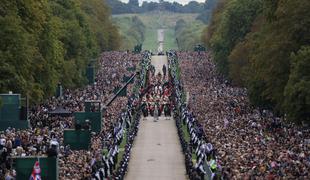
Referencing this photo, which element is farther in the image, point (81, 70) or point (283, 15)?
point (81, 70)

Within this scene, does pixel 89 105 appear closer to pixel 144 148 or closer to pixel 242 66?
pixel 144 148

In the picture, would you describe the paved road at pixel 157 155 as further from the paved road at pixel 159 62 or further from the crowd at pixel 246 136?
the paved road at pixel 159 62

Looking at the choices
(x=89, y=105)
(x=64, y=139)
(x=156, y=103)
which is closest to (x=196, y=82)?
(x=156, y=103)

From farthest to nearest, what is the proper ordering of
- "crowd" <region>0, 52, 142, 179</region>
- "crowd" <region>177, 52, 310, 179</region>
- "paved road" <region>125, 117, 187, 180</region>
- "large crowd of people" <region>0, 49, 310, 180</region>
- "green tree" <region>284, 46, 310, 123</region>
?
"green tree" <region>284, 46, 310, 123</region> → "paved road" <region>125, 117, 187, 180</region> → "large crowd of people" <region>0, 49, 310, 180</region> → "crowd" <region>0, 52, 142, 179</region> → "crowd" <region>177, 52, 310, 179</region>

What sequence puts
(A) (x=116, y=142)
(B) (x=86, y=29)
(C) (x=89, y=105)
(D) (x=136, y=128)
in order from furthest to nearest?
1. (B) (x=86, y=29)
2. (D) (x=136, y=128)
3. (C) (x=89, y=105)
4. (A) (x=116, y=142)

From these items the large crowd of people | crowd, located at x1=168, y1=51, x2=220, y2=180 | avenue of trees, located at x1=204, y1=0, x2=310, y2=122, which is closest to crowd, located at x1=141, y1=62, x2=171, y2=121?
the large crowd of people

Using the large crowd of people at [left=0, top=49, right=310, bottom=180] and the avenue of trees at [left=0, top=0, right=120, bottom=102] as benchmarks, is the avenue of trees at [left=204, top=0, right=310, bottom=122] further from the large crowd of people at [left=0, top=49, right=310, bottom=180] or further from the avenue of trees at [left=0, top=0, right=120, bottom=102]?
the avenue of trees at [left=0, top=0, right=120, bottom=102]

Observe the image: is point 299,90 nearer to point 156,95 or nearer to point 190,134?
point 190,134
